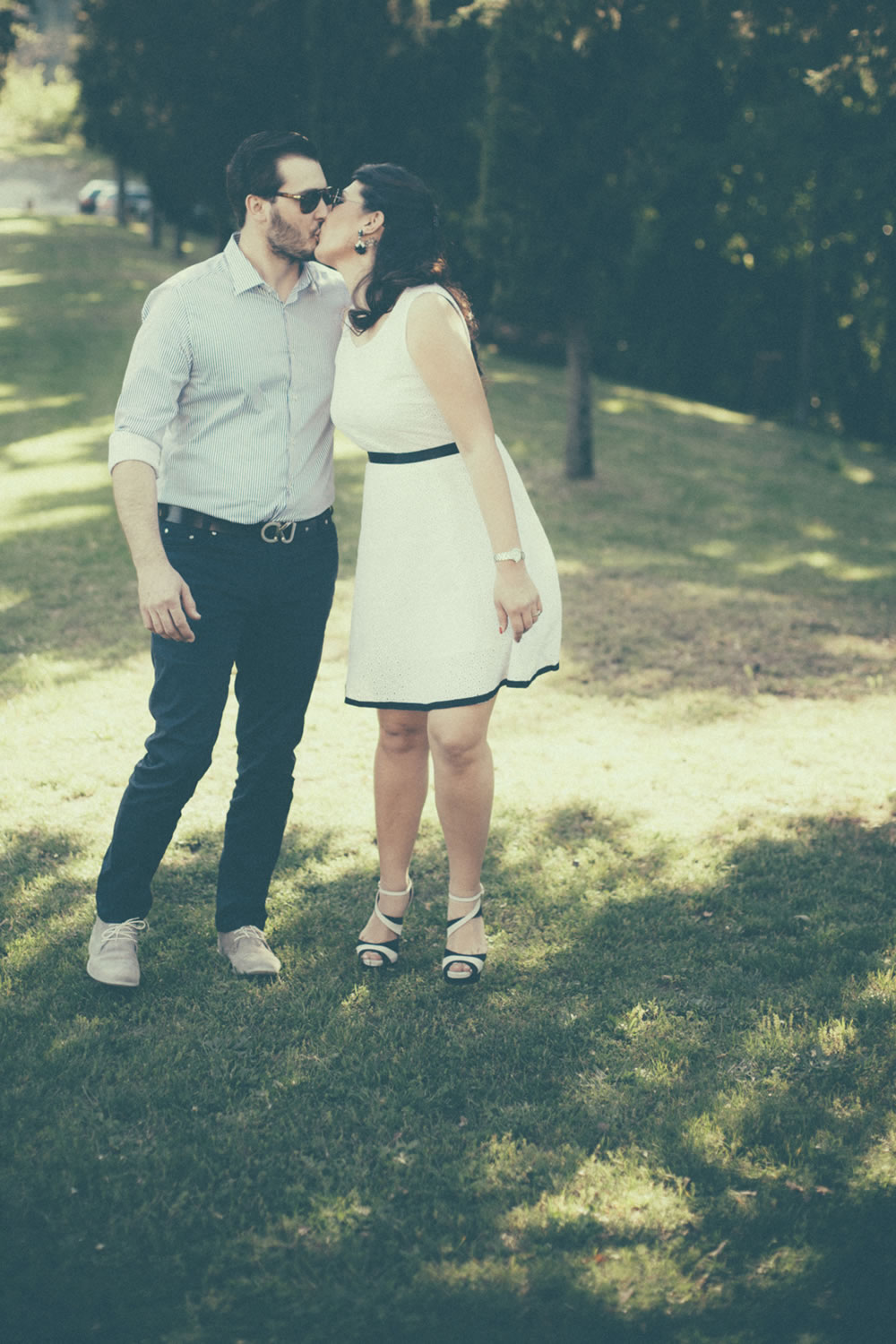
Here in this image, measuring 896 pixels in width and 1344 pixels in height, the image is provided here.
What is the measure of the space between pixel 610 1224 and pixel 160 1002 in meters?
1.35

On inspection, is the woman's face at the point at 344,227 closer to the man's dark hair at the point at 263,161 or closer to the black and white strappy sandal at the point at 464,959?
the man's dark hair at the point at 263,161

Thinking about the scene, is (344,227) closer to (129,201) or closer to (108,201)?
(129,201)

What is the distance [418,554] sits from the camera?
3074 millimetres

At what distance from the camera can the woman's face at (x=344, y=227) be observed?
9.75ft

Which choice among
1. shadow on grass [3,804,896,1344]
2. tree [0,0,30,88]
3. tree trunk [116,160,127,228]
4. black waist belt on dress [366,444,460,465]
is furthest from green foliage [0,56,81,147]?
shadow on grass [3,804,896,1344]

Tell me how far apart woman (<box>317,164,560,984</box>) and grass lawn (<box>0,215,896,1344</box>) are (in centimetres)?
51

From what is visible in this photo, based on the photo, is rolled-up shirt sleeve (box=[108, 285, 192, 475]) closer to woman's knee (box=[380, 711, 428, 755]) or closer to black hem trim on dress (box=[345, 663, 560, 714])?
black hem trim on dress (box=[345, 663, 560, 714])

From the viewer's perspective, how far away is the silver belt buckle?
3.02 metres

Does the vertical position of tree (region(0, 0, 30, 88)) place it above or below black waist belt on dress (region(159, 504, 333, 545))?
above

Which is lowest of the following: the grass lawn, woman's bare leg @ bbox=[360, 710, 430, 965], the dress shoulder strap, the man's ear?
the grass lawn

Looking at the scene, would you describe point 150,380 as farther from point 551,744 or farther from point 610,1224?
point 551,744

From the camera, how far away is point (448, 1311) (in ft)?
7.40

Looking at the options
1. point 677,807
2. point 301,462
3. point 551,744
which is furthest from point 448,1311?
point 551,744

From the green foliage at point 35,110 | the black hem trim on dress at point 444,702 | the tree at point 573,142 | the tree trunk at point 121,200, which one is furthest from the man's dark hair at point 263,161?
the green foliage at point 35,110
